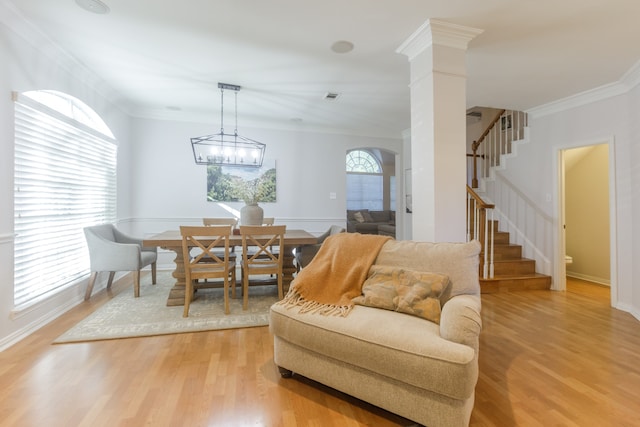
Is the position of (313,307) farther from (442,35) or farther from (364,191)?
(364,191)

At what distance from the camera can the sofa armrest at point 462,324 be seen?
146 cm

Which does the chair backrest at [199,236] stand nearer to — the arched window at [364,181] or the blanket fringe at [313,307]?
the blanket fringe at [313,307]

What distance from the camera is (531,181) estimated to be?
4.54 metres

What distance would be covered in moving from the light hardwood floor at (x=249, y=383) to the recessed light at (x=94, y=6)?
2.61 meters

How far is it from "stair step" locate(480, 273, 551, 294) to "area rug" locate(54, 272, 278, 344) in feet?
9.08

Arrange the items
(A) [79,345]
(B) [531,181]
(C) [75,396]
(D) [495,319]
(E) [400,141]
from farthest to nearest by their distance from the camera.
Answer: (E) [400,141], (B) [531,181], (D) [495,319], (A) [79,345], (C) [75,396]

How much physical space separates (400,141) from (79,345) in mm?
5839

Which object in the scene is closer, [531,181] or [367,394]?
[367,394]

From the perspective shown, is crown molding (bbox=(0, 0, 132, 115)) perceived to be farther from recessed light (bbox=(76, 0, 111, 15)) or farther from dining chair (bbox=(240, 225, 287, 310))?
dining chair (bbox=(240, 225, 287, 310))

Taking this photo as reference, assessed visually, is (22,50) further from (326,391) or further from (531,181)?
(531,181)

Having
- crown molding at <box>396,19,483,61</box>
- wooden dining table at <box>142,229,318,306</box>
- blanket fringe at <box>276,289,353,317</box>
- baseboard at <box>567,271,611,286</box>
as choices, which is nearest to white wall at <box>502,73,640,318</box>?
baseboard at <box>567,271,611,286</box>

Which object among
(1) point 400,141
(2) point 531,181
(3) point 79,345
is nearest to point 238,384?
(3) point 79,345

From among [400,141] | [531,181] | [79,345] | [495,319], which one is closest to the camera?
[79,345]

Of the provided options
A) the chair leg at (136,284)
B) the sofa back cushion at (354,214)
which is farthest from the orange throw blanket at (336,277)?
the sofa back cushion at (354,214)
